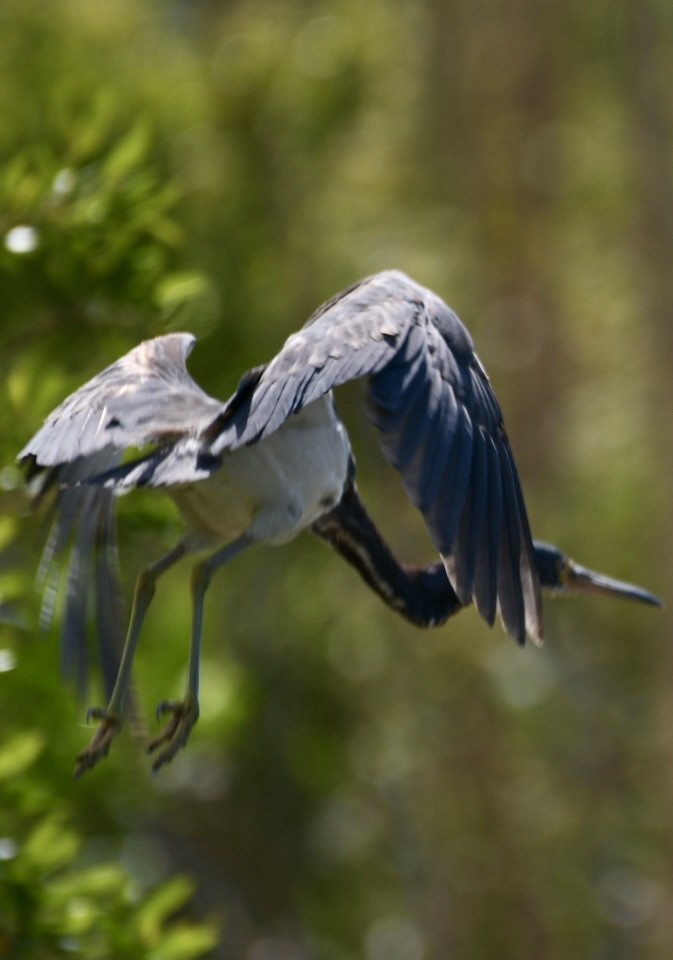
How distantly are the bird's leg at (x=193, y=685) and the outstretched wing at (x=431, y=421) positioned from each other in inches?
9.2

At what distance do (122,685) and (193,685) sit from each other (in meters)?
0.13

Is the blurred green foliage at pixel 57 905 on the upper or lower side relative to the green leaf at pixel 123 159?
lower

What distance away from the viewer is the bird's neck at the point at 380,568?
10.6 feet

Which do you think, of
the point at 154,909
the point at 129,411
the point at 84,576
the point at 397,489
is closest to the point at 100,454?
the point at 84,576

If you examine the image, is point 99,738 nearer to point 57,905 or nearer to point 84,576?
point 84,576

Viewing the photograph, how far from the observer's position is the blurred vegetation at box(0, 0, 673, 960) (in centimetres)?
644

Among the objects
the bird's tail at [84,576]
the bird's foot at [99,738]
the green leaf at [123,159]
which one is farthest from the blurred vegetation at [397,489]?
the bird's foot at [99,738]

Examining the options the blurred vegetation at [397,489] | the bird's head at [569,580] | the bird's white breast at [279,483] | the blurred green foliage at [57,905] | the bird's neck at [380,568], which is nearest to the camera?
the bird's white breast at [279,483]

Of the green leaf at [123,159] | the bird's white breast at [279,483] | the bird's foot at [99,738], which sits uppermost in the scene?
the green leaf at [123,159]

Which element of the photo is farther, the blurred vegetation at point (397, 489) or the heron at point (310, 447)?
the blurred vegetation at point (397, 489)

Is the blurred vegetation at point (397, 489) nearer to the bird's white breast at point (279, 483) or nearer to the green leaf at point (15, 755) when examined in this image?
the green leaf at point (15, 755)

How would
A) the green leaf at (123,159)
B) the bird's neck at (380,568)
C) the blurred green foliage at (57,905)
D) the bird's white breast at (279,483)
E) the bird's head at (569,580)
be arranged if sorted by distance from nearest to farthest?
the bird's white breast at (279,483)
the bird's neck at (380,568)
the blurred green foliage at (57,905)
the bird's head at (569,580)
the green leaf at (123,159)

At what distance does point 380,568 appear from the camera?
3.29 m

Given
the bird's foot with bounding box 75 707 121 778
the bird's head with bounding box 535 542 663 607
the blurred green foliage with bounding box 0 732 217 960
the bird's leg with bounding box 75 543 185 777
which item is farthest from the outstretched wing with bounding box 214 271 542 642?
the blurred green foliage with bounding box 0 732 217 960
